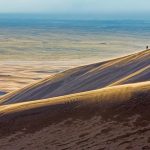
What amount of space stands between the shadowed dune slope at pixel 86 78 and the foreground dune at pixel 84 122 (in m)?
9.31

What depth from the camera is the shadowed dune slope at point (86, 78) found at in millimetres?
33062

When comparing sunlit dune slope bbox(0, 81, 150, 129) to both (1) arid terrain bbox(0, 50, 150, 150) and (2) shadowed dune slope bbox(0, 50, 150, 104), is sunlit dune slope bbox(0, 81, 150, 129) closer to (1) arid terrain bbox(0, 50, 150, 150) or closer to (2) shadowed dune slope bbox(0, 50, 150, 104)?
(1) arid terrain bbox(0, 50, 150, 150)

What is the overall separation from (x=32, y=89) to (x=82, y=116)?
1824 centimetres

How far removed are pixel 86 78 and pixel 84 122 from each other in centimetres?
1656

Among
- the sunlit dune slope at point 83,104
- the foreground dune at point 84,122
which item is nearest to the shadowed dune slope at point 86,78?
the sunlit dune slope at point 83,104

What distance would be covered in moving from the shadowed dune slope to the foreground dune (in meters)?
9.31

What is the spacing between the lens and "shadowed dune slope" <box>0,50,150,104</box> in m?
33.1

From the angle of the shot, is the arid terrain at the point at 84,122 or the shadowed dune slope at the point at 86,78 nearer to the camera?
Result: the arid terrain at the point at 84,122

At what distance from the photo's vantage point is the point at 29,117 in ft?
70.5

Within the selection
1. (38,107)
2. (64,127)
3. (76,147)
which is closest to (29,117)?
(38,107)

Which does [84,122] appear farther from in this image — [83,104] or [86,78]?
[86,78]

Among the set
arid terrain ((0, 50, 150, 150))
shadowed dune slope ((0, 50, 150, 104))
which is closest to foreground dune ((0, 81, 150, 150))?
arid terrain ((0, 50, 150, 150))

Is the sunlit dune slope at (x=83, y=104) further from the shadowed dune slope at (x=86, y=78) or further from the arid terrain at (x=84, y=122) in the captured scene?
the shadowed dune slope at (x=86, y=78)

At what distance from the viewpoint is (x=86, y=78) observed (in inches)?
1428
